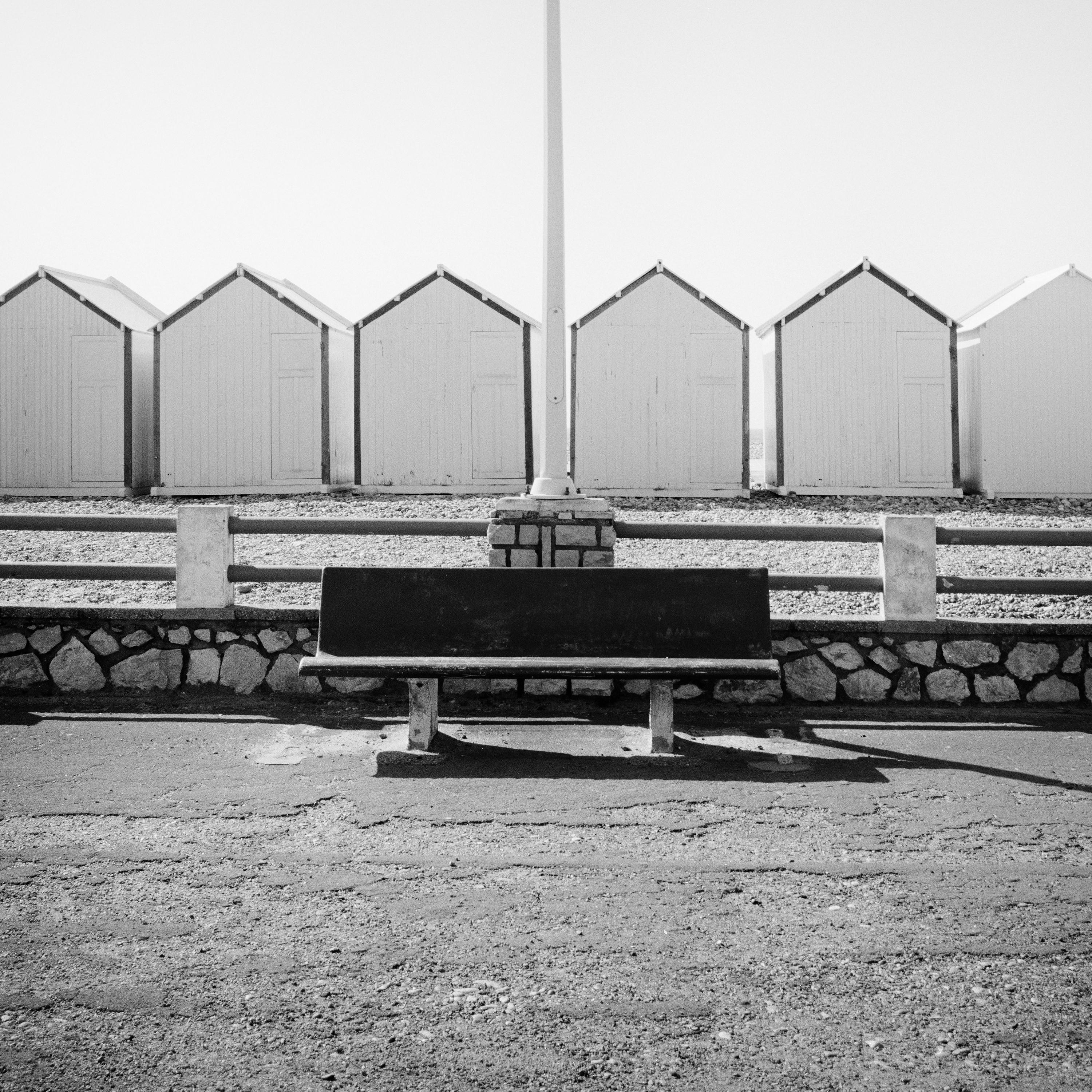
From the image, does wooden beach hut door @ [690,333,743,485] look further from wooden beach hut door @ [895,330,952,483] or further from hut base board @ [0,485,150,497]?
hut base board @ [0,485,150,497]

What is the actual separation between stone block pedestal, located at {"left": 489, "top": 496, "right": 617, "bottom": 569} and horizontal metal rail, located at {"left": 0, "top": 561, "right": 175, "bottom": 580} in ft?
6.56

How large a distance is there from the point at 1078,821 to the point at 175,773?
11.6ft

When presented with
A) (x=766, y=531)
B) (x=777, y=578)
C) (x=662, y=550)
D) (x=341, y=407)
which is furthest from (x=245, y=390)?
(x=777, y=578)

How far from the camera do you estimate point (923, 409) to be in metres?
15.5

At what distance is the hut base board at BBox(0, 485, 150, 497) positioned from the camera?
16.1 m

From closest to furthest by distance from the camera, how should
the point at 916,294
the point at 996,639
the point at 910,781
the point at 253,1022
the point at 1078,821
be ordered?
the point at 253,1022, the point at 1078,821, the point at 910,781, the point at 996,639, the point at 916,294

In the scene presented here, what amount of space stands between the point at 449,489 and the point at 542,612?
10.9m

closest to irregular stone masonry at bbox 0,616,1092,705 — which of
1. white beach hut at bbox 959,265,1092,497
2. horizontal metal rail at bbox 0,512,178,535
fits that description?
horizontal metal rail at bbox 0,512,178,535

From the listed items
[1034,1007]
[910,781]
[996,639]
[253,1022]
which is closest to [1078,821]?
[910,781]

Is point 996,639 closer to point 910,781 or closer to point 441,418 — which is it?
point 910,781

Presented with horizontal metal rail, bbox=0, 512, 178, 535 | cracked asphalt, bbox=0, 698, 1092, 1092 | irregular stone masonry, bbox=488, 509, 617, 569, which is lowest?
cracked asphalt, bbox=0, 698, 1092, 1092

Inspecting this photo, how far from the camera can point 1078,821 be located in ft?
12.1

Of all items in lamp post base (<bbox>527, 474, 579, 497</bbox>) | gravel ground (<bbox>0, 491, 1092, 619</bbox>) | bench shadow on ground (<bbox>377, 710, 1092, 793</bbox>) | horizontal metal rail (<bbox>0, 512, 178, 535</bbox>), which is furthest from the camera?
gravel ground (<bbox>0, 491, 1092, 619</bbox>)

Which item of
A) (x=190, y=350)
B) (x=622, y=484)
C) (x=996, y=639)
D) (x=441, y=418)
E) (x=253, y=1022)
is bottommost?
(x=253, y=1022)
